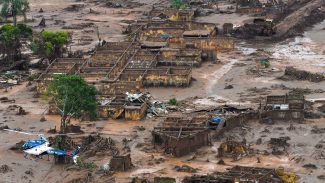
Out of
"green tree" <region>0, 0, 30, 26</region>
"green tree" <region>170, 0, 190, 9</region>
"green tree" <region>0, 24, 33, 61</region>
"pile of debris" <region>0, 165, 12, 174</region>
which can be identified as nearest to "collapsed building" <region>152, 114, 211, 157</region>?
"pile of debris" <region>0, 165, 12, 174</region>

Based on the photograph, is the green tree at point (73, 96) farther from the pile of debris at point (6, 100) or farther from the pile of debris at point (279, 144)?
the pile of debris at point (6, 100)

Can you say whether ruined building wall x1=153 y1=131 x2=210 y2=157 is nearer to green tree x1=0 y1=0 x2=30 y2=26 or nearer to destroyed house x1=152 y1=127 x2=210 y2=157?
destroyed house x1=152 y1=127 x2=210 y2=157

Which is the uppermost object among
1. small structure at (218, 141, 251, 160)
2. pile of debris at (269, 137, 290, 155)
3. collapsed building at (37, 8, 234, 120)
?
collapsed building at (37, 8, 234, 120)

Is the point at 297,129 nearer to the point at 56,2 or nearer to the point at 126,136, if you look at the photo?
the point at 126,136

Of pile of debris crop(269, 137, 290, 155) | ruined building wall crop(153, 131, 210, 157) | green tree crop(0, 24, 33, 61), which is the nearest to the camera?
ruined building wall crop(153, 131, 210, 157)

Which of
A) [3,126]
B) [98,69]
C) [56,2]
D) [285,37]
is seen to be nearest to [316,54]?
[285,37]
